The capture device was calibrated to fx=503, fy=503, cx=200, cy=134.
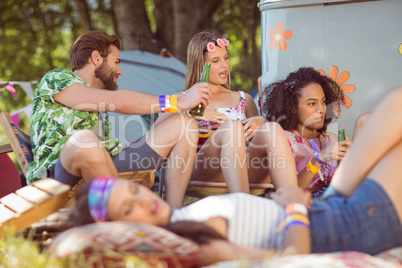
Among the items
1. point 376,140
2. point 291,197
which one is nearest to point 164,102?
point 291,197

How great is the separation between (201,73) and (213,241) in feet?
7.01

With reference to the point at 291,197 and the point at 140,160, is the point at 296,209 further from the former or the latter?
the point at 140,160

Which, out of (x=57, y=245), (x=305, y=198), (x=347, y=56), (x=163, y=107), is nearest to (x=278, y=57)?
(x=347, y=56)

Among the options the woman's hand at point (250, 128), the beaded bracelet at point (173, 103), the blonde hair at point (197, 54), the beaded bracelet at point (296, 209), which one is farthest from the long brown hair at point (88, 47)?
the beaded bracelet at point (296, 209)

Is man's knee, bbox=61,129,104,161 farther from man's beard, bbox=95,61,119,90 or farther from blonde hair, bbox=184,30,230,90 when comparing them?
blonde hair, bbox=184,30,230,90

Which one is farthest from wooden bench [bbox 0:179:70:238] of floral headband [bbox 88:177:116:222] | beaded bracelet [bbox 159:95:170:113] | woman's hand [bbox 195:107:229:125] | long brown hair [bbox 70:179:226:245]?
woman's hand [bbox 195:107:229:125]

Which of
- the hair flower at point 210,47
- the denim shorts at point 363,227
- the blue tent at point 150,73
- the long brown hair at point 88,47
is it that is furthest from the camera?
the blue tent at point 150,73

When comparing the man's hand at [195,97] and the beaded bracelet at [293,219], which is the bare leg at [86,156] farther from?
the beaded bracelet at [293,219]

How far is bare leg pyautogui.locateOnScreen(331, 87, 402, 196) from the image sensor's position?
7.22 ft

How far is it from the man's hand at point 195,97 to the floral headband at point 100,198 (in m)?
1.20

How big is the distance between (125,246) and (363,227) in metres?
1.02

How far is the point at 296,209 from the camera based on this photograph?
85.4 inches

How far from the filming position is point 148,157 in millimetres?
3209

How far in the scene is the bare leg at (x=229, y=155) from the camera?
3100 mm
